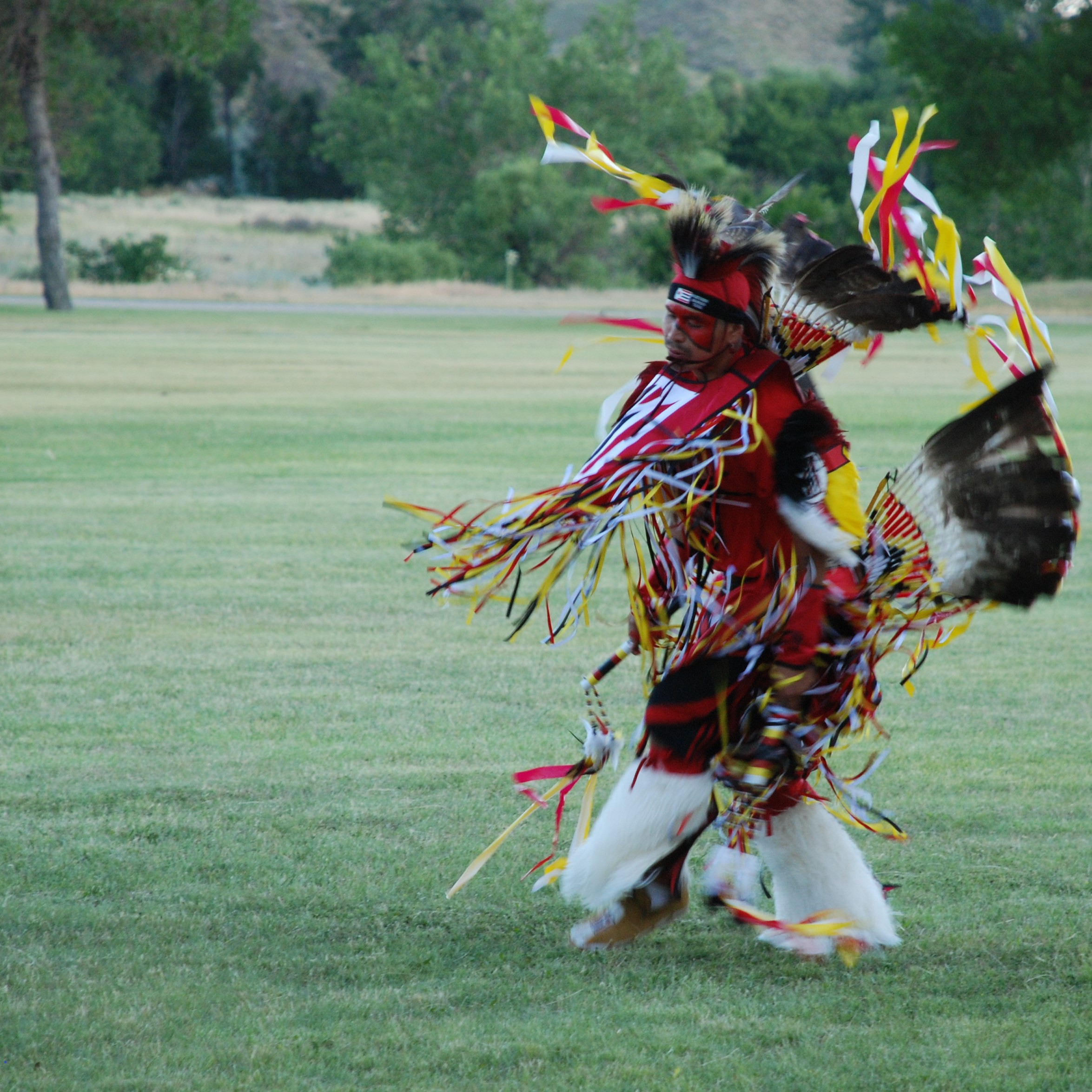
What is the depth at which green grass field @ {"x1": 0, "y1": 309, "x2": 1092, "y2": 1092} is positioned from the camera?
2.76m

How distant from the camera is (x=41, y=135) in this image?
3219 centimetres

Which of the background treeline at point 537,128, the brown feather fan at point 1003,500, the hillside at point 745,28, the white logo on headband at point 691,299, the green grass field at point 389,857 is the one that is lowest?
the green grass field at point 389,857

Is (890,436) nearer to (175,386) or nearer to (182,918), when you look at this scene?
(175,386)

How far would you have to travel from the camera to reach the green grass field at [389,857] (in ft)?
9.06

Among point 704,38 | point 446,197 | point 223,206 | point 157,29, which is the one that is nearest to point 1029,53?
point 157,29

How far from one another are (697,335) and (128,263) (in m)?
43.5

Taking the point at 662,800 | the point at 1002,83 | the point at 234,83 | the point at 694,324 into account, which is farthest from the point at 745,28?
the point at 662,800

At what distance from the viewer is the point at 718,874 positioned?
11.2 ft

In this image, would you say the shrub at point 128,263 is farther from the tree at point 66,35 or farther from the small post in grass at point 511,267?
the tree at point 66,35

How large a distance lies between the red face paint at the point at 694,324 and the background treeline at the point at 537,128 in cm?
3067

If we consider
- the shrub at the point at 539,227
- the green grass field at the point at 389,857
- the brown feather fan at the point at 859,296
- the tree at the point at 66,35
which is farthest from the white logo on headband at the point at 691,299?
the shrub at the point at 539,227

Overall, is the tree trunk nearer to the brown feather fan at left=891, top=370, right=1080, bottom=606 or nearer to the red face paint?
the red face paint

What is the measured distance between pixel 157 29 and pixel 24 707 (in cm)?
2933

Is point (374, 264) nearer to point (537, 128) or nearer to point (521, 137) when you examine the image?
point (537, 128)
